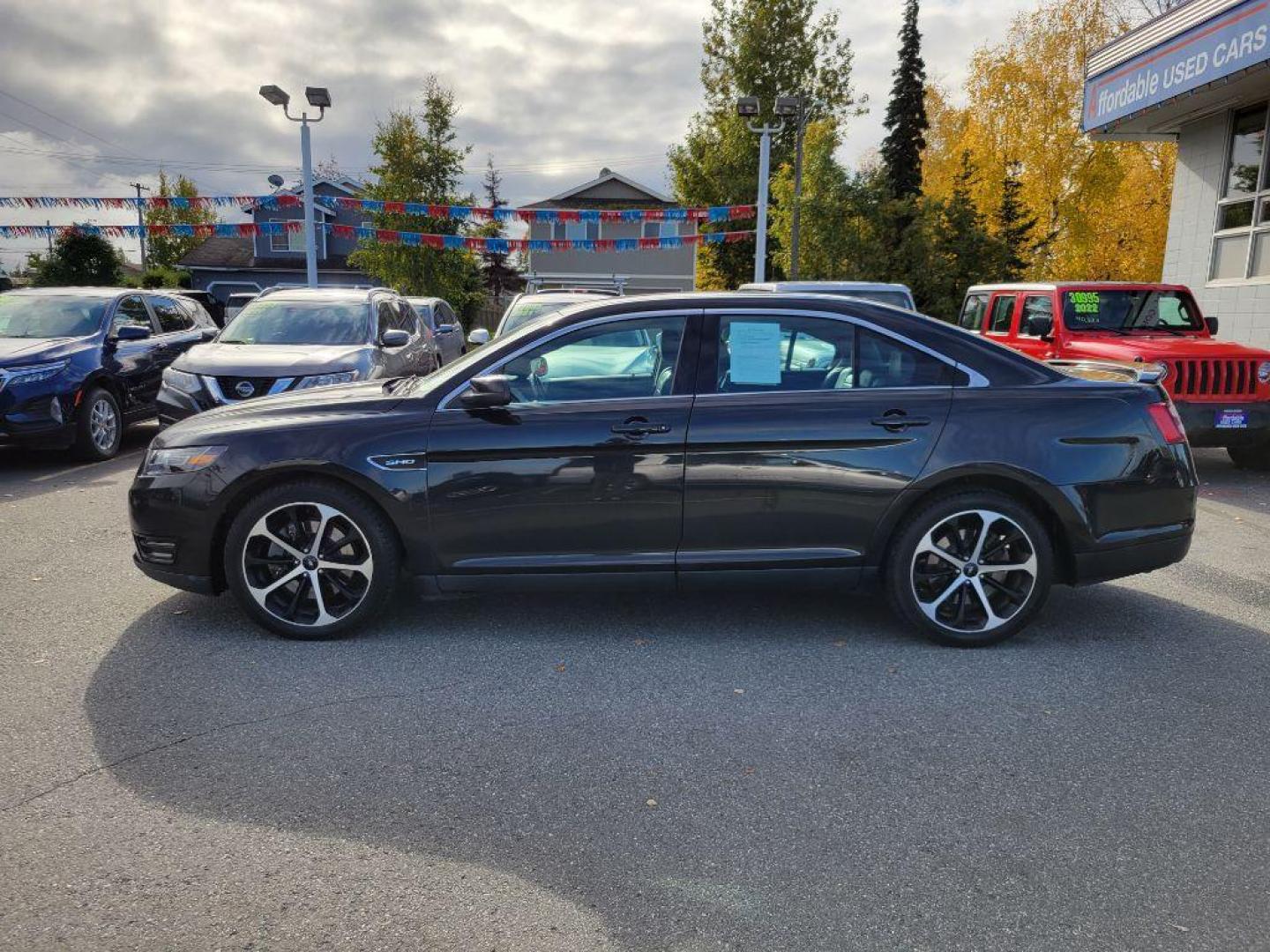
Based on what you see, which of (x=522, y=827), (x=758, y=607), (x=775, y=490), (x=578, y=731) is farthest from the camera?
(x=758, y=607)


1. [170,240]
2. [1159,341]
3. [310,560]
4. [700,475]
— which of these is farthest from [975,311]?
[170,240]

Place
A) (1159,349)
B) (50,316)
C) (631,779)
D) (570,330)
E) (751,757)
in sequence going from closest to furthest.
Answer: (631,779) → (751,757) → (570,330) → (1159,349) → (50,316)

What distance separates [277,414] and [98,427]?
20.8 ft

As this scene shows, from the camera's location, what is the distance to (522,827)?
109 inches

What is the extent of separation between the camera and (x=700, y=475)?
4102 mm

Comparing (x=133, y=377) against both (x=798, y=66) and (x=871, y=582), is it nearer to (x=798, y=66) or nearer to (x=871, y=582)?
(x=871, y=582)

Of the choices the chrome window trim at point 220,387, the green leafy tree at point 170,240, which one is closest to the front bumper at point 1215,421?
the chrome window trim at point 220,387

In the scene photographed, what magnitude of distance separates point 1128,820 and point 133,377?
33.9ft

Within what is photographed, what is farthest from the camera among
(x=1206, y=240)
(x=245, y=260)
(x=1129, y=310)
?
(x=245, y=260)

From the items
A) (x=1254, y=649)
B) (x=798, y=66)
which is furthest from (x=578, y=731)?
(x=798, y=66)

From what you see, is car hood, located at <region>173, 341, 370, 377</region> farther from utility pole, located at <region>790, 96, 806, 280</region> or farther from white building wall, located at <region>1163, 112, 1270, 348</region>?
utility pole, located at <region>790, 96, 806, 280</region>

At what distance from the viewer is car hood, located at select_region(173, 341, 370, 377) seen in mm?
8328

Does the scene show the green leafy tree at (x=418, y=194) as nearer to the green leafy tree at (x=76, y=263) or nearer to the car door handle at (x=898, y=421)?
the green leafy tree at (x=76, y=263)

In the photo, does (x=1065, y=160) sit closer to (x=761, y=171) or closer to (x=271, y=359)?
(x=761, y=171)
